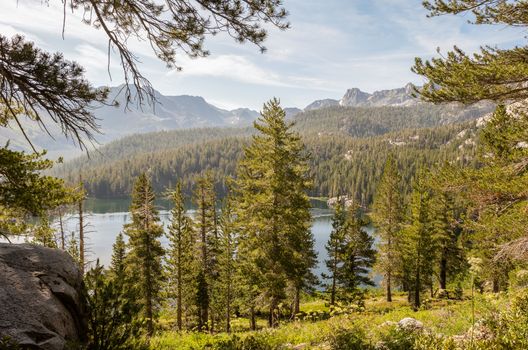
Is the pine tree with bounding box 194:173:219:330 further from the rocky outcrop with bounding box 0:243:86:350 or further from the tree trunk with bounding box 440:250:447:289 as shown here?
the tree trunk with bounding box 440:250:447:289

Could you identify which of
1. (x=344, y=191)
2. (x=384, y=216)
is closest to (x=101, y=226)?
(x=384, y=216)

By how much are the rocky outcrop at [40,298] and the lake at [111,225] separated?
23.1 meters

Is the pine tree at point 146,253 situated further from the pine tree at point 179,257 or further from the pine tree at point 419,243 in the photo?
the pine tree at point 419,243

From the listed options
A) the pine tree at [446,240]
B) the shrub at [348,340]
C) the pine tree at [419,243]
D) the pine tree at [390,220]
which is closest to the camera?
the shrub at [348,340]

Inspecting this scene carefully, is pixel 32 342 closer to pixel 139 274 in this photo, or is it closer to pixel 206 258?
pixel 139 274

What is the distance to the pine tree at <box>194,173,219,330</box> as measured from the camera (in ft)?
102

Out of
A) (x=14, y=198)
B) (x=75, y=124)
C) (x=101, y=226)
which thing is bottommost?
(x=101, y=226)

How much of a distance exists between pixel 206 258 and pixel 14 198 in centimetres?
2446

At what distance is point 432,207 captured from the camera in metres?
32.4

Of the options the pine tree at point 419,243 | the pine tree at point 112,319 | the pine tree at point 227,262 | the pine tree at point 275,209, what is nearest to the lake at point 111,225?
the pine tree at point 419,243

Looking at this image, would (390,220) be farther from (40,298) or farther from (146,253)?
(40,298)

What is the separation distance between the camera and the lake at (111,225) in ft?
210

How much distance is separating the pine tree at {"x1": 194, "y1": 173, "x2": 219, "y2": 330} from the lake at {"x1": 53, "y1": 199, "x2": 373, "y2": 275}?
8.03 meters

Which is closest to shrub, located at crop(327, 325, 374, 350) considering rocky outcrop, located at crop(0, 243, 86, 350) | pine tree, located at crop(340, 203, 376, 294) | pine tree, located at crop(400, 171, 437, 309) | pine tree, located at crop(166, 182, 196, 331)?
rocky outcrop, located at crop(0, 243, 86, 350)
